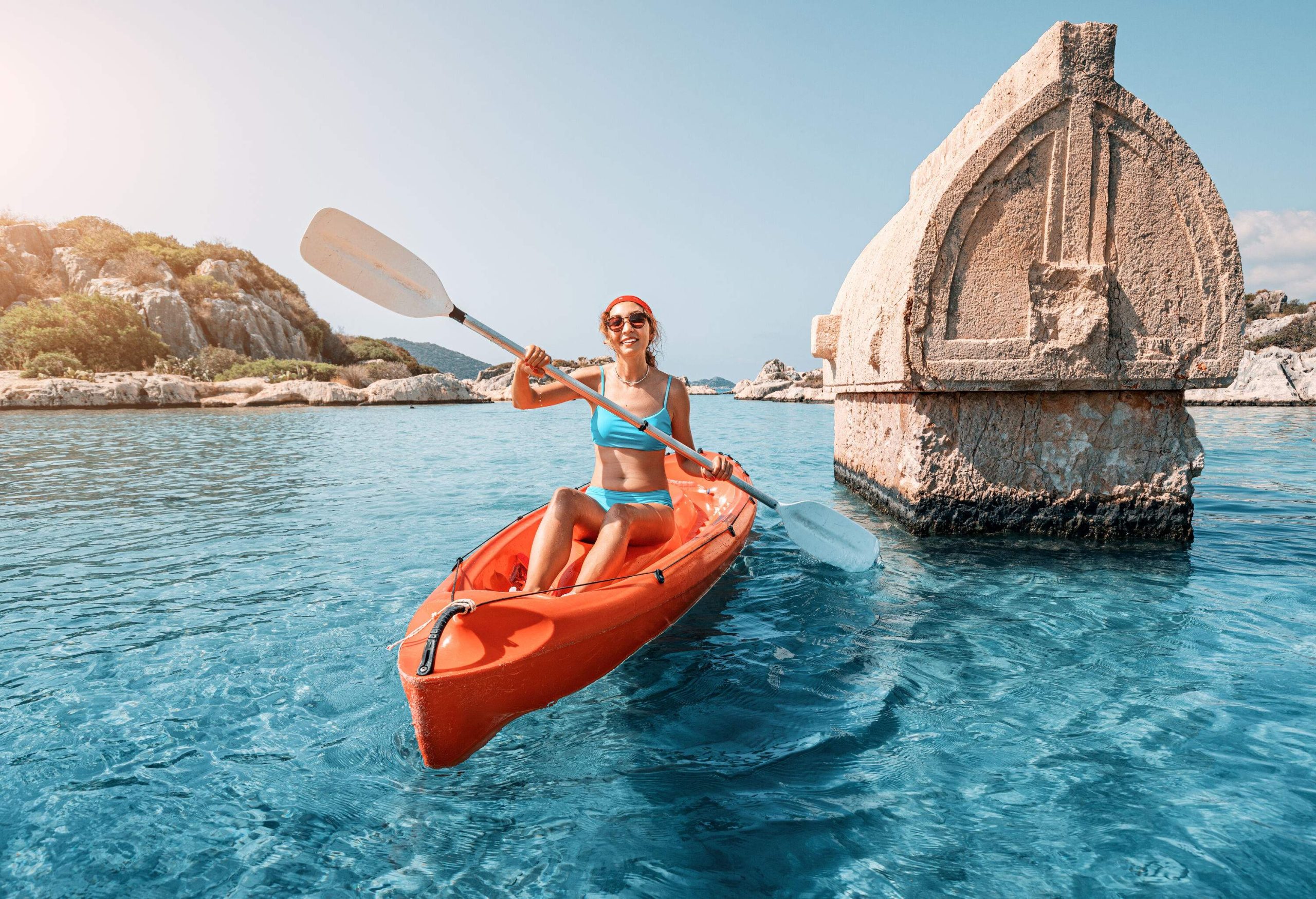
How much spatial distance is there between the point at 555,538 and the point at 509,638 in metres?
0.72

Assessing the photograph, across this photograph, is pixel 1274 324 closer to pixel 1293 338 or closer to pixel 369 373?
pixel 1293 338

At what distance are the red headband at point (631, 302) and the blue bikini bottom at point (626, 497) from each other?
99cm

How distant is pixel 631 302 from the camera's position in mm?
3566

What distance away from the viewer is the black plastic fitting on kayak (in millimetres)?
2131

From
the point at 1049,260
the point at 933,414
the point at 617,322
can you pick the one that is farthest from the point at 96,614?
the point at 1049,260

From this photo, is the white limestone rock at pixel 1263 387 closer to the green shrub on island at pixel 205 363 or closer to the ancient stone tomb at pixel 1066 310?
the ancient stone tomb at pixel 1066 310

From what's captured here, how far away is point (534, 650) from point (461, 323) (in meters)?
2.20

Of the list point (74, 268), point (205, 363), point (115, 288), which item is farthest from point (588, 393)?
point (74, 268)

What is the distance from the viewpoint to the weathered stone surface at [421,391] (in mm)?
28781

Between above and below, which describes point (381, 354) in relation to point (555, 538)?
above

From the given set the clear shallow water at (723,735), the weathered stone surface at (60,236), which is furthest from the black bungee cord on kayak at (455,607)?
the weathered stone surface at (60,236)

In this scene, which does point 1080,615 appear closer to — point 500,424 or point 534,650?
point 534,650

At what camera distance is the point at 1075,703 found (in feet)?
8.95

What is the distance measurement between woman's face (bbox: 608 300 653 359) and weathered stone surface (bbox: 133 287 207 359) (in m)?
37.1
